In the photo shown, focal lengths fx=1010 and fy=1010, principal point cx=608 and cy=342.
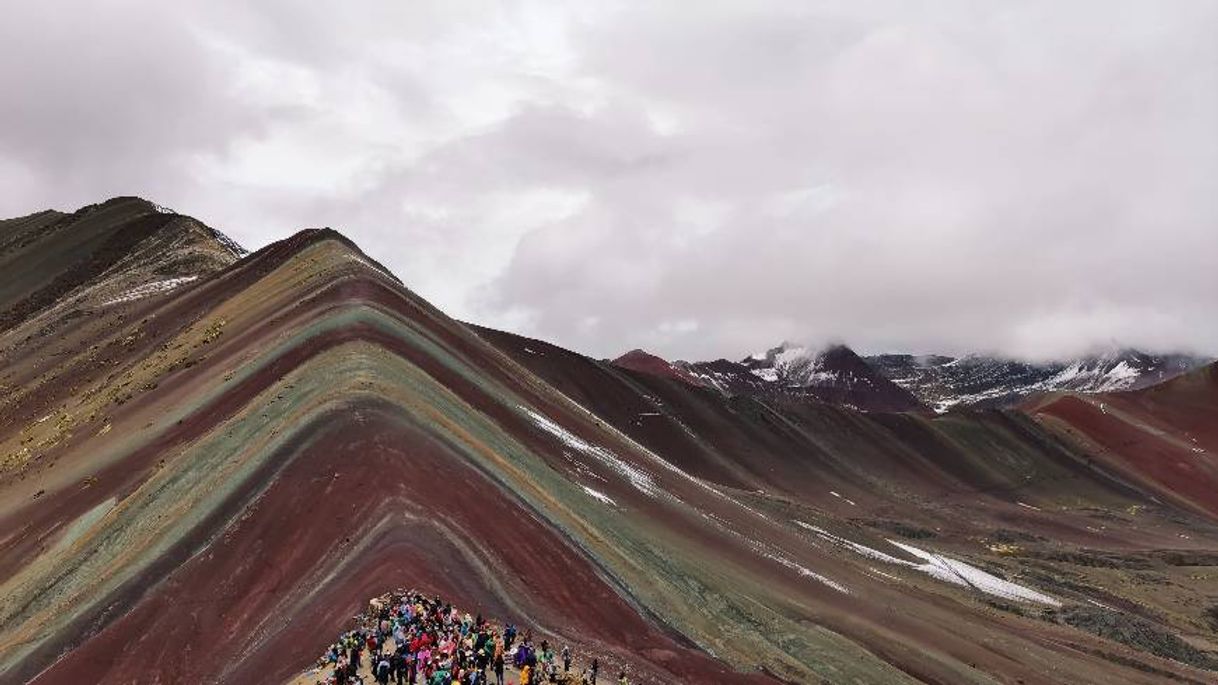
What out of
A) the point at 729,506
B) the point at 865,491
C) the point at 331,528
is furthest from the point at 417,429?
the point at 865,491

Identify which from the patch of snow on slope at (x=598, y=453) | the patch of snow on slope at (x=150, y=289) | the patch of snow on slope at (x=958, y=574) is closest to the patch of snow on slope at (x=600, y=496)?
the patch of snow on slope at (x=598, y=453)

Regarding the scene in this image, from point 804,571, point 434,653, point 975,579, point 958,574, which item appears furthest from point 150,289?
point 434,653

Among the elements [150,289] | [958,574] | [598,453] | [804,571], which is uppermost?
[150,289]

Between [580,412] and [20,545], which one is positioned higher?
[580,412]

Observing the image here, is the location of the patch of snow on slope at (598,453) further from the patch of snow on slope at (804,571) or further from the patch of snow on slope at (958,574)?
the patch of snow on slope at (958,574)

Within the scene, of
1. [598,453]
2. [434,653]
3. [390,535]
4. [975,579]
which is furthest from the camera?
[975,579]

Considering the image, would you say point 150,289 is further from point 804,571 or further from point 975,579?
point 975,579

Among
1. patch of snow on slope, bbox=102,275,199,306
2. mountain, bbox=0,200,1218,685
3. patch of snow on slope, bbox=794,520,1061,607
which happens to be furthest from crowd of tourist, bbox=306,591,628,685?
patch of snow on slope, bbox=102,275,199,306

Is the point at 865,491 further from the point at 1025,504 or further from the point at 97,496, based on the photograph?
the point at 97,496
